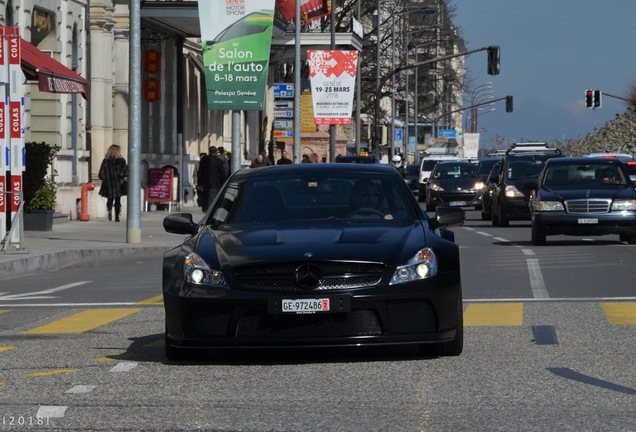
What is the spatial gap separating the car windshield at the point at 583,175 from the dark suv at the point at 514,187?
733 cm

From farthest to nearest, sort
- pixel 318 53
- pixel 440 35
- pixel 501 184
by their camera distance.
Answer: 1. pixel 440 35
2. pixel 318 53
3. pixel 501 184

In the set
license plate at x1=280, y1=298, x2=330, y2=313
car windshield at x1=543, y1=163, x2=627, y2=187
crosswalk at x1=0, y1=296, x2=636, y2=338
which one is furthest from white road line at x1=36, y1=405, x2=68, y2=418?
car windshield at x1=543, y1=163, x2=627, y2=187

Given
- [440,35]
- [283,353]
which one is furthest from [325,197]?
[440,35]

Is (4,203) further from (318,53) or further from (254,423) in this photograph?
(318,53)

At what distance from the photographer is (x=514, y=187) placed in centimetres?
3647

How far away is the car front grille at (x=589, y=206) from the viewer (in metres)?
26.7

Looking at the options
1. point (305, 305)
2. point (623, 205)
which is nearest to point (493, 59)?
point (623, 205)

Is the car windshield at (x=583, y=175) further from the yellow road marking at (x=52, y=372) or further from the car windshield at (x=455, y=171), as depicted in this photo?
the car windshield at (x=455, y=171)

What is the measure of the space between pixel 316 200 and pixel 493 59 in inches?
1564

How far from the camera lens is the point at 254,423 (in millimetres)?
8016

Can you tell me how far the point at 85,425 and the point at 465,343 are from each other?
430cm

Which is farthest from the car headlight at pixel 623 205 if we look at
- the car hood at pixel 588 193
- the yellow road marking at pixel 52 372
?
the yellow road marking at pixel 52 372

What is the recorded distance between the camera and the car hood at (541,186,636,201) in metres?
26.9

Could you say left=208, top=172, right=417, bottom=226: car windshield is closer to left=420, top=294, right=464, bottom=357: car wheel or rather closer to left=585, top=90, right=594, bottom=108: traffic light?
left=420, top=294, right=464, bottom=357: car wheel
